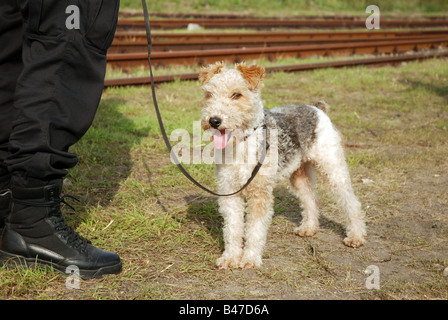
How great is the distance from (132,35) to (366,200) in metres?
9.03

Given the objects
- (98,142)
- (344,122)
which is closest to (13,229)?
(98,142)

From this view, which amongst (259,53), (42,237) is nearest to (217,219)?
(42,237)

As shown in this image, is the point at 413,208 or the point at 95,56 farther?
the point at 413,208

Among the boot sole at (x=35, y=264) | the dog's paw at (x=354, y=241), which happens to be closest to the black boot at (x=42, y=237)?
the boot sole at (x=35, y=264)

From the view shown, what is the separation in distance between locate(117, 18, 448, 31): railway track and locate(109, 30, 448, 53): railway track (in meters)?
2.22

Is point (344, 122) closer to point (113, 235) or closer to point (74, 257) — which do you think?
point (113, 235)

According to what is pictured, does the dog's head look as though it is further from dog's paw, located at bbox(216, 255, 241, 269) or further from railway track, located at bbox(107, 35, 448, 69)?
railway track, located at bbox(107, 35, 448, 69)

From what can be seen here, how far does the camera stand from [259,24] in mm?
19141

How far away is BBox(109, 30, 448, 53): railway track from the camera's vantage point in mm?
11390

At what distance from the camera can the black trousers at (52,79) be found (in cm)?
285

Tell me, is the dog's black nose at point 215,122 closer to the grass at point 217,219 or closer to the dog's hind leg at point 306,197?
the grass at point 217,219

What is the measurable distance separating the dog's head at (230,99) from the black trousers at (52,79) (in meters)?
0.91

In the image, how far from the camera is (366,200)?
513cm

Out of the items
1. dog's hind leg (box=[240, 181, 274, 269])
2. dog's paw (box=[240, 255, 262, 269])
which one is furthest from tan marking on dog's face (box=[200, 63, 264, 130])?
dog's paw (box=[240, 255, 262, 269])
